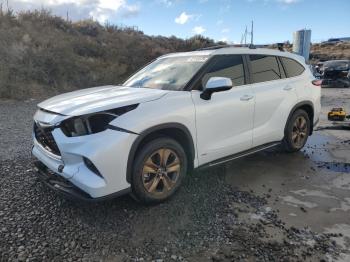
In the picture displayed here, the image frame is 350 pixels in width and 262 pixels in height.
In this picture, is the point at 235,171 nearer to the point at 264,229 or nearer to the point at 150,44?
Result: the point at 264,229

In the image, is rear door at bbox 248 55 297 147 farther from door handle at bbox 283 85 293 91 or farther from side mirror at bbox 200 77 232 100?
side mirror at bbox 200 77 232 100

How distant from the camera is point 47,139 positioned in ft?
12.1

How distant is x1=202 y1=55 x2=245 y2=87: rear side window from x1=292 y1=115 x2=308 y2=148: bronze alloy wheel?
1625mm

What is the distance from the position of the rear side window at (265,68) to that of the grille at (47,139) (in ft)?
9.47

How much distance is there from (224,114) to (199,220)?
1424 millimetres

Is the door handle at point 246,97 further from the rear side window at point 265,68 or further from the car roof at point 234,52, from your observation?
the car roof at point 234,52

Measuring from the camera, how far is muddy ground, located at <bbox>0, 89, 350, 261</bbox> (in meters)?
3.08

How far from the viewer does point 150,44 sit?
20.1m

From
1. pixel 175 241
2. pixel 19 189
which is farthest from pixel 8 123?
pixel 175 241

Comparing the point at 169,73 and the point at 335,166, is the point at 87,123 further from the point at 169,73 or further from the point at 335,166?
the point at 335,166

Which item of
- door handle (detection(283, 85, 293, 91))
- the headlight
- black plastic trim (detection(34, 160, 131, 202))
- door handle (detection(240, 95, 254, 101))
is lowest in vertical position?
black plastic trim (detection(34, 160, 131, 202))

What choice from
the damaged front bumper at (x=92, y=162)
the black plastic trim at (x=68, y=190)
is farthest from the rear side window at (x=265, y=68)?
the black plastic trim at (x=68, y=190)

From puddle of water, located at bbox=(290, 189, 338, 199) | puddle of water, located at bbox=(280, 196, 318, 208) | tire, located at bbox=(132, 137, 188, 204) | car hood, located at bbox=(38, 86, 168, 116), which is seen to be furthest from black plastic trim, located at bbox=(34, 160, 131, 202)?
puddle of water, located at bbox=(290, 189, 338, 199)

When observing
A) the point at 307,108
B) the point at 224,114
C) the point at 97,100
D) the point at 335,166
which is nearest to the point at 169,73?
the point at 224,114
